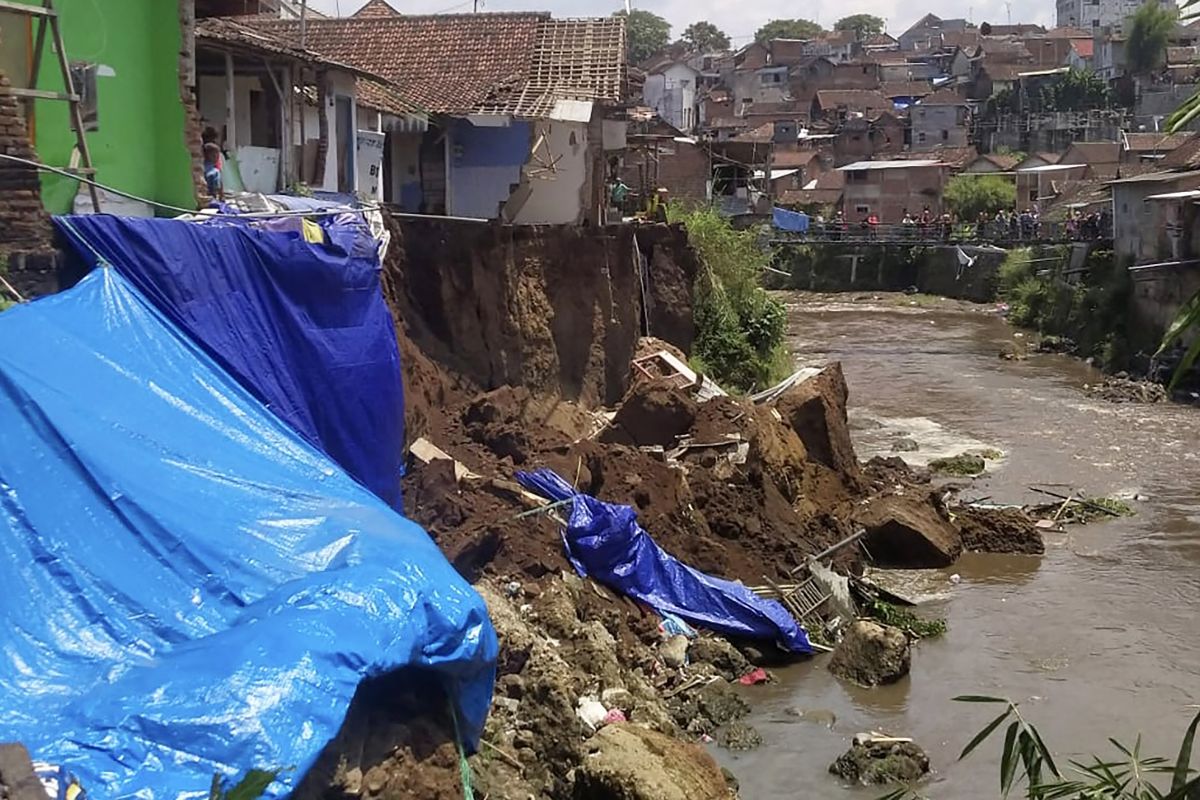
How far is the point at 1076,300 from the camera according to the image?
138ft

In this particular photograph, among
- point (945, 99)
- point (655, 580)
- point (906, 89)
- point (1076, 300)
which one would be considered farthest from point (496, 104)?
point (906, 89)

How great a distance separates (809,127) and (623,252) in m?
64.0

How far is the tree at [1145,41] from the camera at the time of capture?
2950 inches

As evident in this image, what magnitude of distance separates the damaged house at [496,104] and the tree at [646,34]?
329 feet

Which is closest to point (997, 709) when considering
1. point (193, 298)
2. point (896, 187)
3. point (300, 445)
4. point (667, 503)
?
Result: point (667, 503)

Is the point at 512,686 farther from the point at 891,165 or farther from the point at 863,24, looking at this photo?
the point at 863,24

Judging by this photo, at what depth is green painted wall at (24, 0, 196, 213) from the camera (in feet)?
36.6

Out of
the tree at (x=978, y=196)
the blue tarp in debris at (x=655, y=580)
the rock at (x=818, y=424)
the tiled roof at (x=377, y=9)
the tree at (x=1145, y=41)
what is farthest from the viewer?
the tree at (x=1145, y=41)

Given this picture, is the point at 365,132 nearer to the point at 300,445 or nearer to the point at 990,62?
the point at 300,445

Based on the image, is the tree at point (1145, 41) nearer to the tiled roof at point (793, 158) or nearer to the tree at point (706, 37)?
the tiled roof at point (793, 158)

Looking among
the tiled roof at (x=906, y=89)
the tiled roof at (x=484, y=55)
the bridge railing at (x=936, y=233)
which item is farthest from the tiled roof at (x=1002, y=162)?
the tiled roof at (x=484, y=55)

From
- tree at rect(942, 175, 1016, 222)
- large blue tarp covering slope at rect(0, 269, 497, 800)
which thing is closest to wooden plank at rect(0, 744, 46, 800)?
large blue tarp covering slope at rect(0, 269, 497, 800)

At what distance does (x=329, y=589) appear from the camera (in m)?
7.26

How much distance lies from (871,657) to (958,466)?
459 inches
